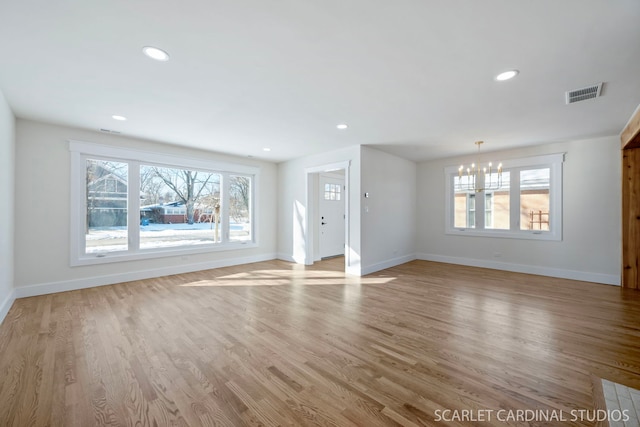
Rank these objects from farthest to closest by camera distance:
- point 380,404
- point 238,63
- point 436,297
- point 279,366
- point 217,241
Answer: point 217,241 → point 436,297 → point 238,63 → point 279,366 → point 380,404

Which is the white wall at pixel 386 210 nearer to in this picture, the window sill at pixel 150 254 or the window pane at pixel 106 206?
the window sill at pixel 150 254

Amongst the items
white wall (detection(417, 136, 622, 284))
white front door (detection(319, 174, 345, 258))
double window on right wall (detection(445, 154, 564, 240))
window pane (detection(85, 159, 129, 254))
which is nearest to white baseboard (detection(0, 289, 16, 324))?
window pane (detection(85, 159, 129, 254))

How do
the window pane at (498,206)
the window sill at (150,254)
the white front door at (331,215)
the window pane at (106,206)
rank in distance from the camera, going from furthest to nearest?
the white front door at (331,215) → the window pane at (498,206) → the window pane at (106,206) → the window sill at (150,254)

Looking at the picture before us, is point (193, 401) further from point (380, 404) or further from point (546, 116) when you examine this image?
point (546, 116)

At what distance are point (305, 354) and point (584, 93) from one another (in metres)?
3.96

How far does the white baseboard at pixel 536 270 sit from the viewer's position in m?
4.58

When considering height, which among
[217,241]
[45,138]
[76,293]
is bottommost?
[76,293]

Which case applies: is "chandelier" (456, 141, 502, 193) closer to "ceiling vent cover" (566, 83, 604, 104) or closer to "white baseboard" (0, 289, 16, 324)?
"ceiling vent cover" (566, 83, 604, 104)

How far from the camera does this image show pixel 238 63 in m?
2.35

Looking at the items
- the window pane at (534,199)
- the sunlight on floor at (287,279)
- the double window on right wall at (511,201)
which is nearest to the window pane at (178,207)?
the sunlight on floor at (287,279)

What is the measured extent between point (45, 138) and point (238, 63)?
3.77m

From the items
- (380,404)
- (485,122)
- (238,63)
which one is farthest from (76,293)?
(485,122)

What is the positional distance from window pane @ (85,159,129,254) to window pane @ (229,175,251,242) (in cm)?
204

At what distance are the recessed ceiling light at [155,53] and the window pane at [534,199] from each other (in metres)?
6.39
